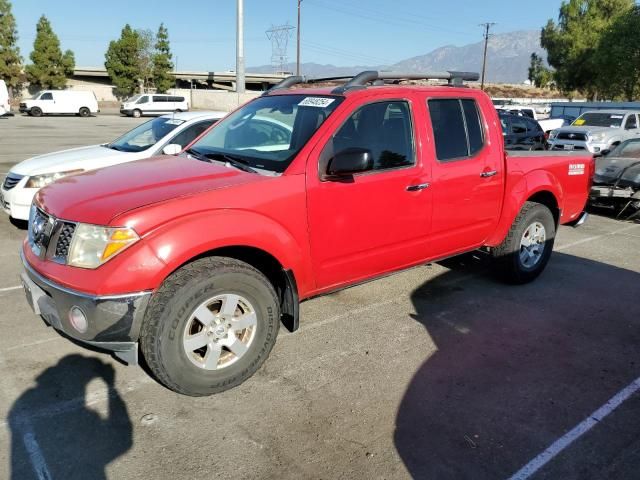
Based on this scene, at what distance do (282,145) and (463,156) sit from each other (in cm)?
160

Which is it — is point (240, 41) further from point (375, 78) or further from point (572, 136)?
point (375, 78)

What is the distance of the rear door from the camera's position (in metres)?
4.23

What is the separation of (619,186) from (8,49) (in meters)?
54.7

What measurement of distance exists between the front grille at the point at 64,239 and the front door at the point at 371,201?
4.81 feet

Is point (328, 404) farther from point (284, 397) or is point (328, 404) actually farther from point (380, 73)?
point (380, 73)

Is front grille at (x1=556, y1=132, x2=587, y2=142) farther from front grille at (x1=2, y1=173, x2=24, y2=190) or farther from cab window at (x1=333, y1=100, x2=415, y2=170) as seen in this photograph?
front grille at (x1=2, y1=173, x2=24, y2=190)

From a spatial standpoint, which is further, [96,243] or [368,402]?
[368,402]

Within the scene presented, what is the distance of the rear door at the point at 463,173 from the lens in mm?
4234

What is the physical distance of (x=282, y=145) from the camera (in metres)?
3.82

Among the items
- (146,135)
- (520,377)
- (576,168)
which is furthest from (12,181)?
(576,168)

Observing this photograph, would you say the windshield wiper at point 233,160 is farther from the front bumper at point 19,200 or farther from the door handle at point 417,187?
the front bumper at point 19,200

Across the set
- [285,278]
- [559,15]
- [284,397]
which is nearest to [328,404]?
[284,397]

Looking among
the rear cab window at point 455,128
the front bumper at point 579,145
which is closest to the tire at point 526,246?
the rear cab window at point 455,128

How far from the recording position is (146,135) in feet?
25.0
